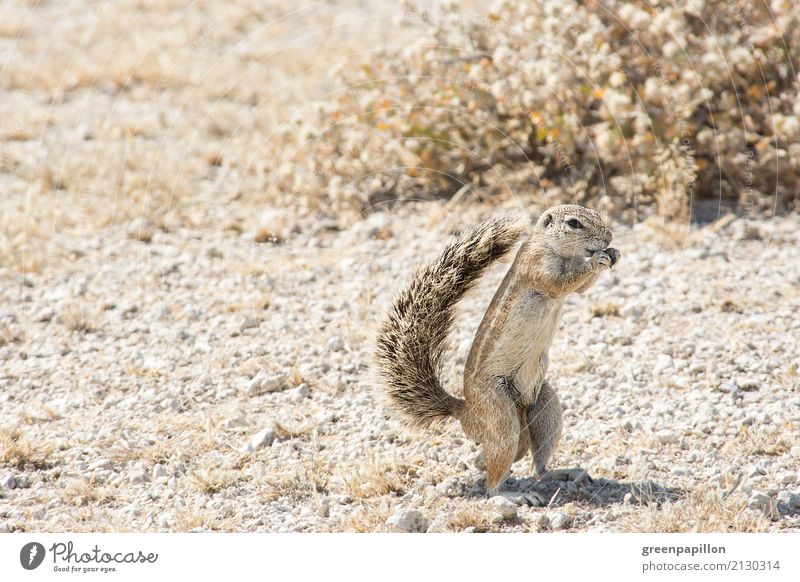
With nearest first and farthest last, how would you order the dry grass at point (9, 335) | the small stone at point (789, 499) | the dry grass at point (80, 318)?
1. the small stone at point (789, 499)
2. the dry grass at point (9, 335)
3. the dry grass at point (80, 318)

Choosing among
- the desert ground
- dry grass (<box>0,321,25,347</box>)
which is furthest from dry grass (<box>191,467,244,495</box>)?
dry grass (<box>0,321,25,347</box>)

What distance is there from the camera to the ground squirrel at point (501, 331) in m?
4.61

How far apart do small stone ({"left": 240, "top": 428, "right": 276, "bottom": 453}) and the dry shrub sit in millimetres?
3314

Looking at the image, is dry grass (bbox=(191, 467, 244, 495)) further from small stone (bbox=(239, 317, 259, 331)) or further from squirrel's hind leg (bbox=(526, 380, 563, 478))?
small stone (bbox=(239, 317, 259, 331))

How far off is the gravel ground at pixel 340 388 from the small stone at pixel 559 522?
0.03 meters

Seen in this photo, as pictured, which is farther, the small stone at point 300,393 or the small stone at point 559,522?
the small stone at point 300,393

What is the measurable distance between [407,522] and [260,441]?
1229 mm

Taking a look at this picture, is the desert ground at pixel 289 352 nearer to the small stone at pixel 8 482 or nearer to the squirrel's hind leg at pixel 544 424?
the small stone at pixel 8 482

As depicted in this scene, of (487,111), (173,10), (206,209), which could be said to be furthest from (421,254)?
(173,10)

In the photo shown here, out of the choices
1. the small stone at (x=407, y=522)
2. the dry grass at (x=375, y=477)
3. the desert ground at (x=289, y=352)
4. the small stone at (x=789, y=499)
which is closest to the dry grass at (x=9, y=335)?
the desert ground at (x=289, y=352)

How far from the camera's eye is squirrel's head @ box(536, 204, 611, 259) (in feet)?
15.1

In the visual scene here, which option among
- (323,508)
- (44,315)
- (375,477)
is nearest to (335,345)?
(375,477)
